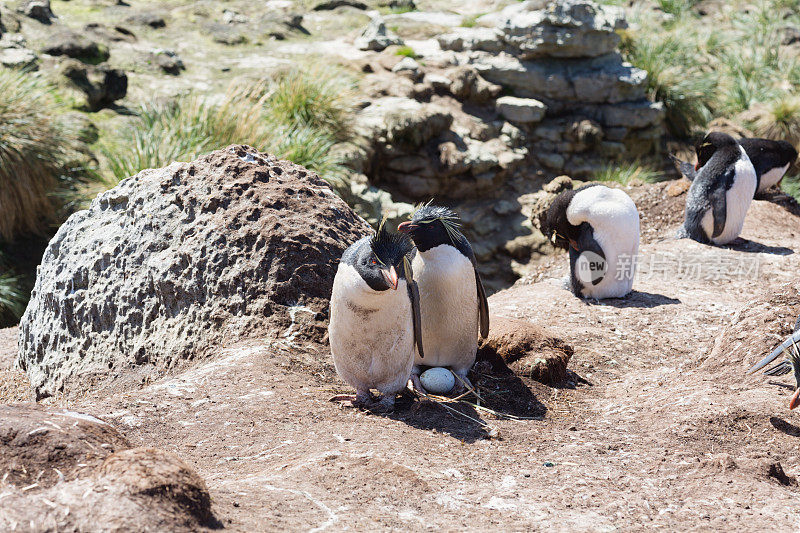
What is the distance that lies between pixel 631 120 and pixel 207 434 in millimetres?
10956

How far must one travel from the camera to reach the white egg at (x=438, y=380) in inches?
161

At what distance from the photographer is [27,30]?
11.6 meters

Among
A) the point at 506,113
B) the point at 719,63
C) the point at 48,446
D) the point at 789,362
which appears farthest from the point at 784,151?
the point at 48,446

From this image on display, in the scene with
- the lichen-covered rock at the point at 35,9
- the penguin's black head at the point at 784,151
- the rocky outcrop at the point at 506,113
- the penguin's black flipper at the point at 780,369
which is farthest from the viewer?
the lichen-covered rock at the point at 35,9

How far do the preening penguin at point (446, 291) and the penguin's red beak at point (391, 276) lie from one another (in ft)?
1.86

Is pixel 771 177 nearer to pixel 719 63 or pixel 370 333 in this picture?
pixel 370 333

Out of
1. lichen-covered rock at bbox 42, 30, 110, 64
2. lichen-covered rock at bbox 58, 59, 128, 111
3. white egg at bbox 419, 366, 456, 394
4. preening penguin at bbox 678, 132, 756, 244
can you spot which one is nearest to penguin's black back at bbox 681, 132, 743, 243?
preening penguin at bbox 678, 132, 756, 244

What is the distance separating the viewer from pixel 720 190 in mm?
7320

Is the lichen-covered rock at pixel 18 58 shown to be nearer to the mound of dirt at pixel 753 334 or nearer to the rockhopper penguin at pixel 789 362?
the mound of dirt at pixel 753 334

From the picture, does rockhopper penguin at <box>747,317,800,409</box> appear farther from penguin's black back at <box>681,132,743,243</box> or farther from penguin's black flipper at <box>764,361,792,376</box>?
penguin's black back at <box>681,132,743,243</box>

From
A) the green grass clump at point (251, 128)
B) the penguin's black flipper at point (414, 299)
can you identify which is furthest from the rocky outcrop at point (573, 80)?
the penguin's black flipper at point (414, 299)

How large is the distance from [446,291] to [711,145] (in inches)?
181

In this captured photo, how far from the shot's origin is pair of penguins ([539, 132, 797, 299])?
596 centimetres

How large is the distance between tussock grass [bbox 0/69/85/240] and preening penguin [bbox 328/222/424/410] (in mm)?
5893
